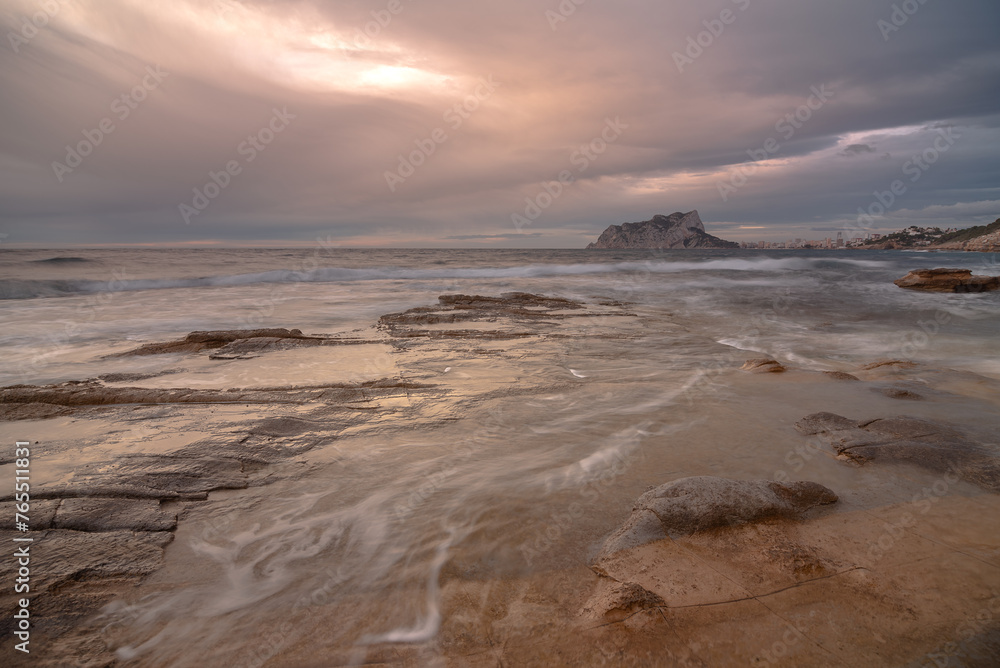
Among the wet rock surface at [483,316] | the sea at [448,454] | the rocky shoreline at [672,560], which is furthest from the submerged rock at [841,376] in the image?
the wet rock surface at [483,316]

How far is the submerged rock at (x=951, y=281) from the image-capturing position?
71.1ft

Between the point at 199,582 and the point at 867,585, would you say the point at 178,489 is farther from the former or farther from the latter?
the point at 867,585

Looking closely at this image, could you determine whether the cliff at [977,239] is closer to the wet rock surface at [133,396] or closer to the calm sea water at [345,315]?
the calm sea water at [345,315]

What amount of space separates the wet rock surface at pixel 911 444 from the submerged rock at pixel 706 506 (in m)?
1.12

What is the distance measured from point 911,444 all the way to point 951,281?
89.7 ft

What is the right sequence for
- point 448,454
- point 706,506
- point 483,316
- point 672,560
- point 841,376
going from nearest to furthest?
1. point 672,560
2. point 706,506
3. point 448,454
4. point 841,376
5. point 483,316

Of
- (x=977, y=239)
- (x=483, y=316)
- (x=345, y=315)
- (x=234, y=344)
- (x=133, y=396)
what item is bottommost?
(x=977, y=239)

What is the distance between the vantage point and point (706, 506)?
8.71ft

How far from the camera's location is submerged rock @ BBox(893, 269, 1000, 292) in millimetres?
21656

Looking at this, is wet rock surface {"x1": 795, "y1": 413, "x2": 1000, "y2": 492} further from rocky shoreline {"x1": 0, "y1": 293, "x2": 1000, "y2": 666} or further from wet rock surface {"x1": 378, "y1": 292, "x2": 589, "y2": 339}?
wet rock surface {"x1": 378, "y1": 292, "x2": 589, "y2": 339}

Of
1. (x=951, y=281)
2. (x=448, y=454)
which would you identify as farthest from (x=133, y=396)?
(x=951, y=281)

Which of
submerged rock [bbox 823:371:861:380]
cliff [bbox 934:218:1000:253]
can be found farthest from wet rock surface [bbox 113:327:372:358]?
cliff [bbox 934:218:1000:253]

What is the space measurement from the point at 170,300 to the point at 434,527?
19.8 m

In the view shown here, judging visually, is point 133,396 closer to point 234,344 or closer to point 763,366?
point 234,344
